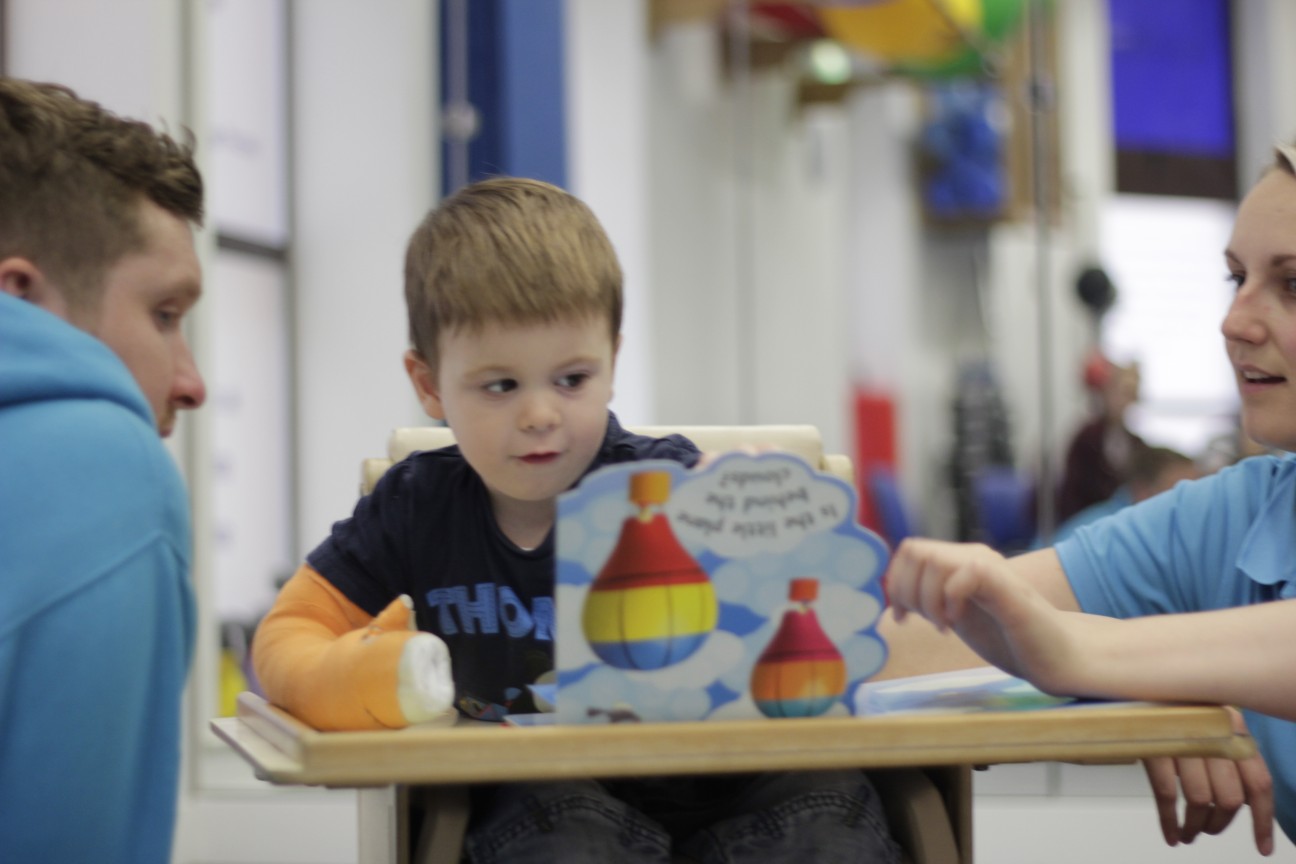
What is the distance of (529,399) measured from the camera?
1268 mm

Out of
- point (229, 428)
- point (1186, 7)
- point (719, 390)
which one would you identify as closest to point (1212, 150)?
point (1186, 7)

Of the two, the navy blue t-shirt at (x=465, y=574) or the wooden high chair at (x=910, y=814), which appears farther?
the navy blue t-shirt at (x=465, y=574)

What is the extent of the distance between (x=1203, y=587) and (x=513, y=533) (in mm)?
713

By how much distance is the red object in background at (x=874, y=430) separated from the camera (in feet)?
13.4

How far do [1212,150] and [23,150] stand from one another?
346cm

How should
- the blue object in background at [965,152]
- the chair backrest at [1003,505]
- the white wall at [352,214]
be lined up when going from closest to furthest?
the chair backrest at [1003,505] < the blue object in background at [965,152] < the white wall at [352,214]

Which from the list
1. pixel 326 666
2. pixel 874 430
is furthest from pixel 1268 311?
pixel 874 430

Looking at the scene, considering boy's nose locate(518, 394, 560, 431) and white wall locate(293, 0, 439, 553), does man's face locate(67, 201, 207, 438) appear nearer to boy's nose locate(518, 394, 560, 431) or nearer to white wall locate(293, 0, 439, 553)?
boy's nose locate(518, 394, 560, 431)

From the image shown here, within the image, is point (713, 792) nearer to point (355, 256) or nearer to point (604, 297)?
point (604, 297)

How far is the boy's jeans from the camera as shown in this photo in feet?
3.68

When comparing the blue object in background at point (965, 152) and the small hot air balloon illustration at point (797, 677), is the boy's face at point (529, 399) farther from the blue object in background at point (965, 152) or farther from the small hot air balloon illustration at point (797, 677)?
the blue object in background at point (965, 152)

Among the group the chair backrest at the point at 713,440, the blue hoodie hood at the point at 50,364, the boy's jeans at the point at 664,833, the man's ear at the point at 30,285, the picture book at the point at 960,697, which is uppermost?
the man's ear at the point at 30,285

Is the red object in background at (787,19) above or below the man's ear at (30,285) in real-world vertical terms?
above

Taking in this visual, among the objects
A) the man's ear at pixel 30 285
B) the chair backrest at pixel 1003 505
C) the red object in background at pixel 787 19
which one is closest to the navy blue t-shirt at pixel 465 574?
the man's ear at pixel 30 285
